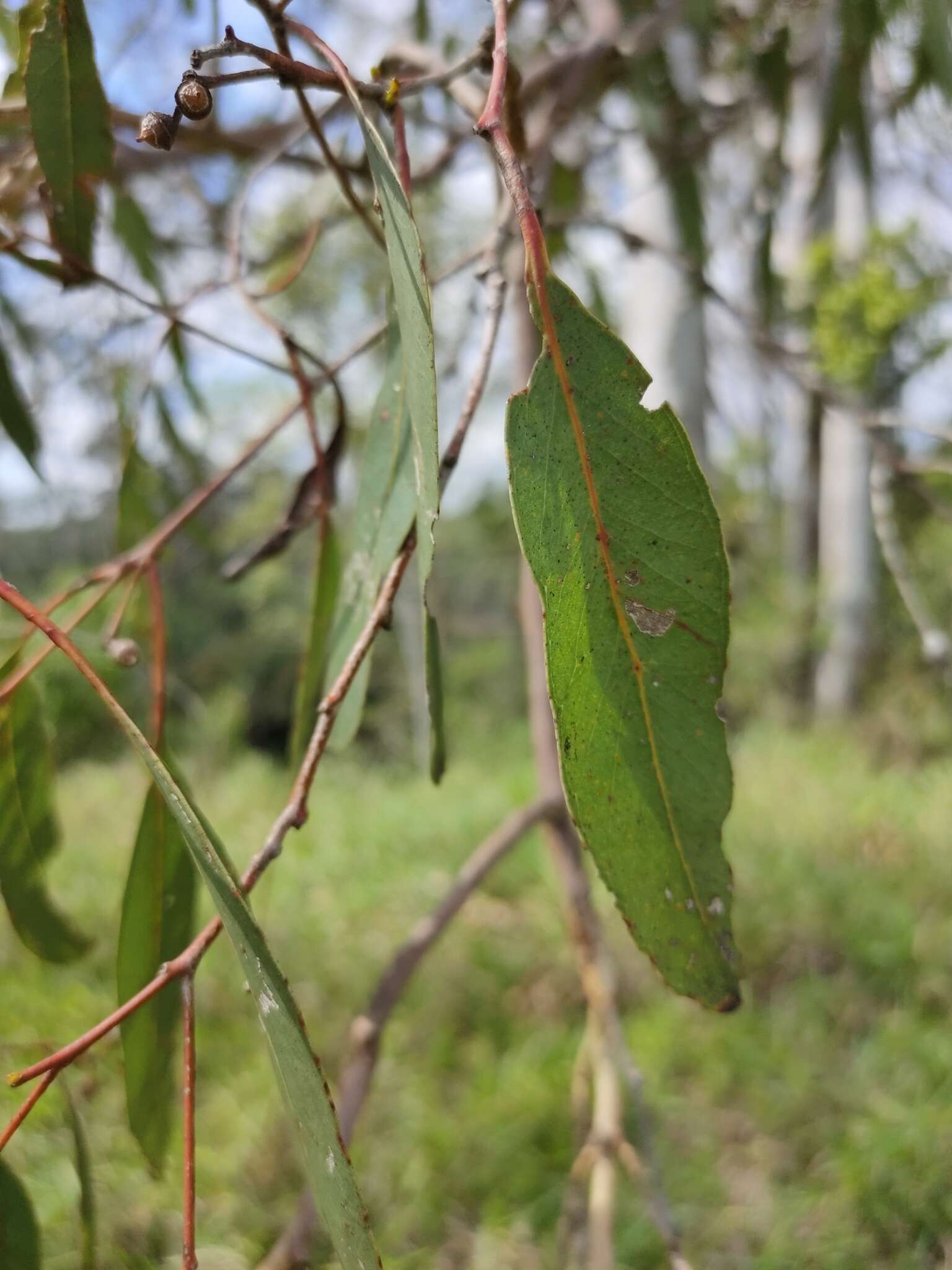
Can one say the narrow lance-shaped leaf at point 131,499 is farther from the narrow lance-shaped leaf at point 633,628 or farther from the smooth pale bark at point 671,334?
the smooth pale bark at point 671,334

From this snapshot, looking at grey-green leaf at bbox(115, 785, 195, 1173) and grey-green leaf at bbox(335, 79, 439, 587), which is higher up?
grey-green leaf at bbox(335, 79, 439, 587)

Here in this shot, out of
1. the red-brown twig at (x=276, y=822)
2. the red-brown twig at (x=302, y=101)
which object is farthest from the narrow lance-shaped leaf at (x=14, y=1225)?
the red-brown twig at (x=302, y=101)

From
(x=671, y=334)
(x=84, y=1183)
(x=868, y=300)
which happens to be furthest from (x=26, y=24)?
(x=868, y=300)

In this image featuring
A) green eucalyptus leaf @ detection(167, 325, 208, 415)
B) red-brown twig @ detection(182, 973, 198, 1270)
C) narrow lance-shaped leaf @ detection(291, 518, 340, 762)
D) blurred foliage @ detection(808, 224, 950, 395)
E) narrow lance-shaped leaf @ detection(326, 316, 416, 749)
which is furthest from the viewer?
blurred foliage @ detection(808, 224, 950, 395)

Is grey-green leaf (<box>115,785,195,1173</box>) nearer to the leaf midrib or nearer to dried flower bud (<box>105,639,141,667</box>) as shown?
dried flower bud (<box>105,639,141,667</box>)

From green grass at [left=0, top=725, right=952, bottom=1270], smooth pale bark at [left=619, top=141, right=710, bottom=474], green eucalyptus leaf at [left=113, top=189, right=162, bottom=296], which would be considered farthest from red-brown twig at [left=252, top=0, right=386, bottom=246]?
smooth pale bark at [left=619, top=141, right=710, bottom=474]

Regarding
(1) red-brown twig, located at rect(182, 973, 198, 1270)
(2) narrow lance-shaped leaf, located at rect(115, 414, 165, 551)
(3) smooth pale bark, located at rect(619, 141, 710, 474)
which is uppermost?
(3) smooth pale bark, located at rect(619, 141, 710, 474)
